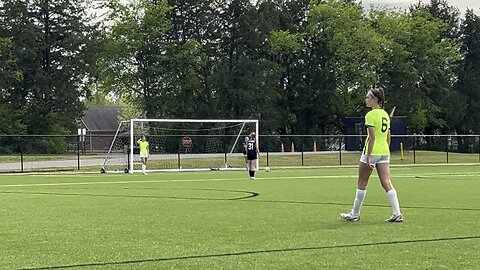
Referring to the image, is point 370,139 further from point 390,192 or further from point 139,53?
point 139,53

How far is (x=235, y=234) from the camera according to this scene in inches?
388

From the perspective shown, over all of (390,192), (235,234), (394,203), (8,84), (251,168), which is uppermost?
(8,84)

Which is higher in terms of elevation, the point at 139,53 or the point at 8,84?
the point at 139,53

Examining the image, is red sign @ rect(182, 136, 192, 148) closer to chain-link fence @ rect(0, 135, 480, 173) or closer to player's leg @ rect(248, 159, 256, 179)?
chain-link fence @ rect(0, 135, 480, 173)

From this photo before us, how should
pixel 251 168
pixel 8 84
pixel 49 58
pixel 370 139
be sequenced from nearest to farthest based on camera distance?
pixel 370 139
pixel 251 168
pixel 8 84
pixel 49 58

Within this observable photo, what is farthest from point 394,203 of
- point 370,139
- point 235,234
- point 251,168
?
point 251,168

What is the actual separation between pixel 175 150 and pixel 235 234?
34.0 metres

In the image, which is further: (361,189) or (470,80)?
(470,80)

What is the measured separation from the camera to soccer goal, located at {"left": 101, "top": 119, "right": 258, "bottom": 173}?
39.3 metres

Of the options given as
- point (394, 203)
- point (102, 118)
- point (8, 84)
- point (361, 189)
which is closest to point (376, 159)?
point (361, 189)

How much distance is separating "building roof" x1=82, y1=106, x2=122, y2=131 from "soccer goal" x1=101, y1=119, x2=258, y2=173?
63.0m

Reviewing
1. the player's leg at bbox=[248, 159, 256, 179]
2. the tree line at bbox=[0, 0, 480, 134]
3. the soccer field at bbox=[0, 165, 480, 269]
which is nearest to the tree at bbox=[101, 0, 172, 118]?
the tree line at bbox=[0, 0, 480, 134]

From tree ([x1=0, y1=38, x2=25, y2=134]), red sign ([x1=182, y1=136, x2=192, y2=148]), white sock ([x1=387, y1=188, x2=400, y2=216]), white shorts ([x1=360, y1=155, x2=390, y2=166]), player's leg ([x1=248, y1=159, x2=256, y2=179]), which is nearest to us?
white shorts ([x1=360, y1=155, x2=390, y2=166])

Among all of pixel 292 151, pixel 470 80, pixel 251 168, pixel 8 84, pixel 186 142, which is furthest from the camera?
pixel 470 80
